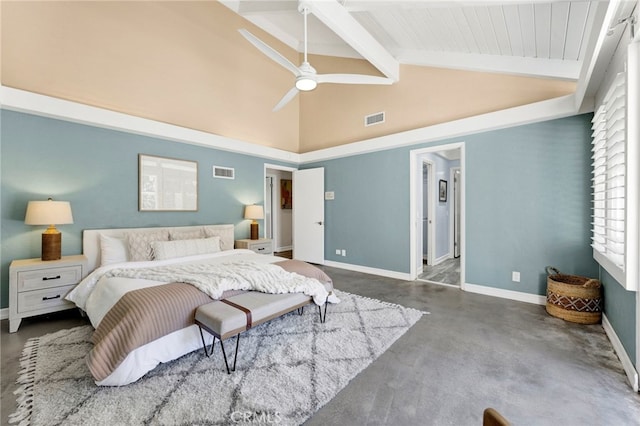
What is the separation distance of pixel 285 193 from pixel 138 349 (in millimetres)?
5927

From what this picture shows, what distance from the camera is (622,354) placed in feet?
6.71

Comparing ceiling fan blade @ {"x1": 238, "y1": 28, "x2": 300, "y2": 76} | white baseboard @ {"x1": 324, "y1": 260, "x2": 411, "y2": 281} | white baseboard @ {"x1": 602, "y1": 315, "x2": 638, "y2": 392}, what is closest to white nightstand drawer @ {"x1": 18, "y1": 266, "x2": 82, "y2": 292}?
ceiling fan blade @ {"x1": 238, "y1": 28, "x2": 300, "y2": 76}

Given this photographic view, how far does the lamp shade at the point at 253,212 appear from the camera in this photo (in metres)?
4.95

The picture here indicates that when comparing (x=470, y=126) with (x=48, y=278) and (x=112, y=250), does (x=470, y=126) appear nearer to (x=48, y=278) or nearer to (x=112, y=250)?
(x=112, y=250)

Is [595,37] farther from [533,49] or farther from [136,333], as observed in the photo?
[136,333]

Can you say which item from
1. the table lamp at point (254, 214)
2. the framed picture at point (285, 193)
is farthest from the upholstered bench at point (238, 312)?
the framed picture at point (285, 193)

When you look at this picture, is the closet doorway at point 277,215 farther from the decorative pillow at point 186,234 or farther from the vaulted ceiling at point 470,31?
the vaulted ceiling at point 470,31

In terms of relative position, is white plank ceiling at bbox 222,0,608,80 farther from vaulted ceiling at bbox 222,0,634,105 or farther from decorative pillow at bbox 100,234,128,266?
decorative pillow at bbox 100,234,128,266

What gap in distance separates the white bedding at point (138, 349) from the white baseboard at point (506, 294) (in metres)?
3.60

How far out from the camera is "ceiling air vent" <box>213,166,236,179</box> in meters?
4.73

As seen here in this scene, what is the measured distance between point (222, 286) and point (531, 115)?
13.3 feet

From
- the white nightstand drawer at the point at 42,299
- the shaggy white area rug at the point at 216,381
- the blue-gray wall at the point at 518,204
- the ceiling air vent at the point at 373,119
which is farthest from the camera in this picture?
the ceiling air vent at the point at 373,119

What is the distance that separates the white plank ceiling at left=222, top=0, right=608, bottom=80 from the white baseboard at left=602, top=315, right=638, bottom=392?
2.41 m

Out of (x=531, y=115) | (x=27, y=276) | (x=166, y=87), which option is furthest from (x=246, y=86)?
(x=531, y=115)
